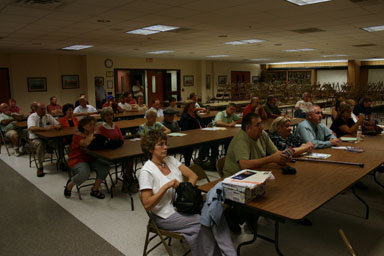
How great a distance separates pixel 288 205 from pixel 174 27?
566 centimetres

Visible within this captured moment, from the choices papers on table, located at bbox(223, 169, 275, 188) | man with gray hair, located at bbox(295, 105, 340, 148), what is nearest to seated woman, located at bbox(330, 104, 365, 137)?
man with gray hair, located at bbox(295, 105, 340, 148)

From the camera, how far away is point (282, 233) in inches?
127

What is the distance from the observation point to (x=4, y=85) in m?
11.9

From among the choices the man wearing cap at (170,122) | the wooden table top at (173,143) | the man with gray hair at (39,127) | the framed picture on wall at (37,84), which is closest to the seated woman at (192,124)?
the man wearing cap at (170,122)

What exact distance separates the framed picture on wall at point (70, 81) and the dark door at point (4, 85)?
2.02m

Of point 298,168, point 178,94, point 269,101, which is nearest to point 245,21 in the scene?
point 269,101

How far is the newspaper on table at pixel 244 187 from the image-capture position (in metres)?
2.10

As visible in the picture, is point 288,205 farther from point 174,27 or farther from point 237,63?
point 237,63

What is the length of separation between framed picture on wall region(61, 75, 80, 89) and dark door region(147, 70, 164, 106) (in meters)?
→ 3.71

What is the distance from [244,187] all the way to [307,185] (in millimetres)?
717

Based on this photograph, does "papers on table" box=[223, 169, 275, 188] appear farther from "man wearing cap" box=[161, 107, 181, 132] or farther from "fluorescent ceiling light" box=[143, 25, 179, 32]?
"fluorescent ceiling light" box=[143, 25, 179, 32]

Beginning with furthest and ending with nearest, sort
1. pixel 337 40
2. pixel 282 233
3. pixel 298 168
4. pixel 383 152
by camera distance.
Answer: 1. pixel 337 40
2. pixel 383 152
3. pixel 282 233
4. pixel 298 168

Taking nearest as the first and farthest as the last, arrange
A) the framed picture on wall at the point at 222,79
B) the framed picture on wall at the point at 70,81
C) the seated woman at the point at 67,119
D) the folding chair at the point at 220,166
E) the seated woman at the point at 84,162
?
the folding chair at the point at 220,166 < the seated woman at the point at 84,162 < the seated woman at the point at 67,119 < the framed picture on wall at the point at 70,81 < the framed picture on wall at the point at 222,79

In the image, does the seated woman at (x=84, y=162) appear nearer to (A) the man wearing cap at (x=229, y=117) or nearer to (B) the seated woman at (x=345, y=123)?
(A) the man wearing cap at (x=229, y=117)
